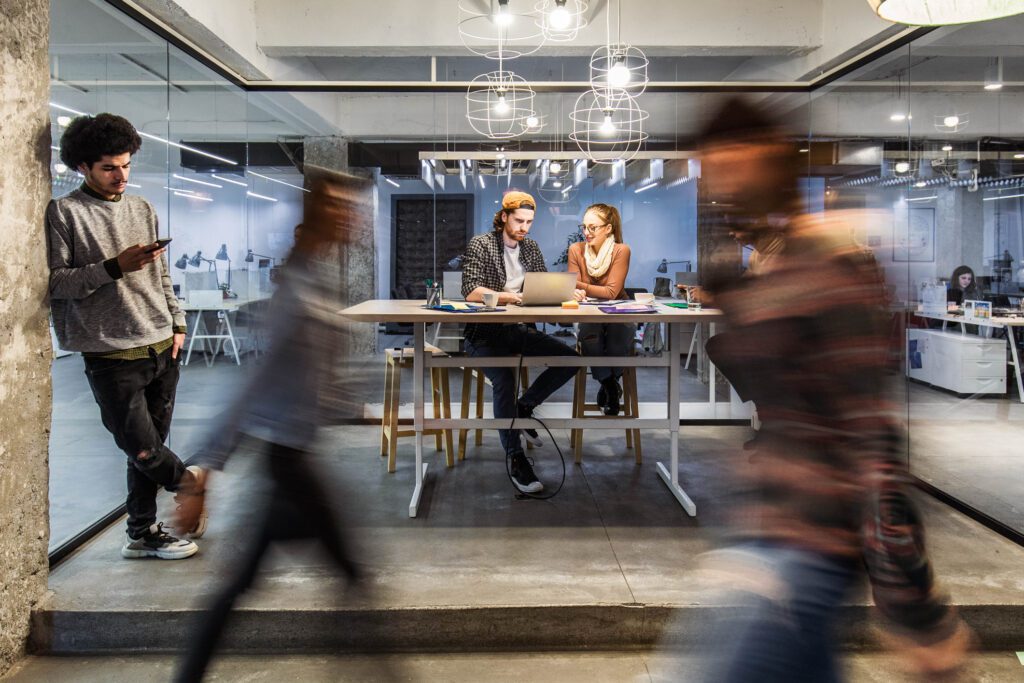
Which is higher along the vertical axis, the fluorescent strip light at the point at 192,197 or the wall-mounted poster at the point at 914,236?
the fluorescent strip light at the point at 192,197

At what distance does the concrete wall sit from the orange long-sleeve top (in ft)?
9.39

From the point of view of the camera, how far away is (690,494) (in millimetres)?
3814

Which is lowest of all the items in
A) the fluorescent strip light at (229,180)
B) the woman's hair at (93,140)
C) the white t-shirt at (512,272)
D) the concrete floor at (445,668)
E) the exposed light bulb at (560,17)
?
the concrete floor at (445,668)

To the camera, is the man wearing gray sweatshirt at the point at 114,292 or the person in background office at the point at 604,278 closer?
the man wearing gray sweatshirt at the point at 114,292

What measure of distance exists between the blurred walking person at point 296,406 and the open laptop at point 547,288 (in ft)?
6.07

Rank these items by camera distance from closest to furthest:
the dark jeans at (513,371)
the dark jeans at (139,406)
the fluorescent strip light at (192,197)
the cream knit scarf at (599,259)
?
1. the dark jeans at (139,406)
2. the fluorescent strip light at (192,197)
3. the dark jeans at (513,371)
4. the cream knit scarf at (599,259)

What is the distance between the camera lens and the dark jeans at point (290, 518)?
182cm

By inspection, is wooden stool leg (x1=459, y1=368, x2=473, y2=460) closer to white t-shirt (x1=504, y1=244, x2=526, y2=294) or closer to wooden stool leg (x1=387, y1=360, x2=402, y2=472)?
wooden stool leg (x1=387, y1=360, x2=402, y2=472)

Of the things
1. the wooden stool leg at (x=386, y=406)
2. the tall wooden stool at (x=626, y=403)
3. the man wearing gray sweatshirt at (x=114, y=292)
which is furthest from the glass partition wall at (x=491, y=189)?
the tall wooden stool at (x=626, y=403)

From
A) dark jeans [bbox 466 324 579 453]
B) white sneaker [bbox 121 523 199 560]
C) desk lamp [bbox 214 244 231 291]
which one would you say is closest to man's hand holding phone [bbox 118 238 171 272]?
white sneaker [bbox 121 523 199 560]

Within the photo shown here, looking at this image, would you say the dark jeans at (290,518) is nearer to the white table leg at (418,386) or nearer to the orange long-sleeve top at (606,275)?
the white table leg at (418,386)

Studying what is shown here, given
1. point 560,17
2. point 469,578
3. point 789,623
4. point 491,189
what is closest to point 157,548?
point 469,578

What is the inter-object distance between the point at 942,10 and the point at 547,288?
2.08 meters

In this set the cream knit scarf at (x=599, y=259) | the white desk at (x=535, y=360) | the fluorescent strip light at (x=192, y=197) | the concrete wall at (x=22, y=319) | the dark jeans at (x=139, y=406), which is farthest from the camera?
the cream knit scarf at (x=599, y=259)
